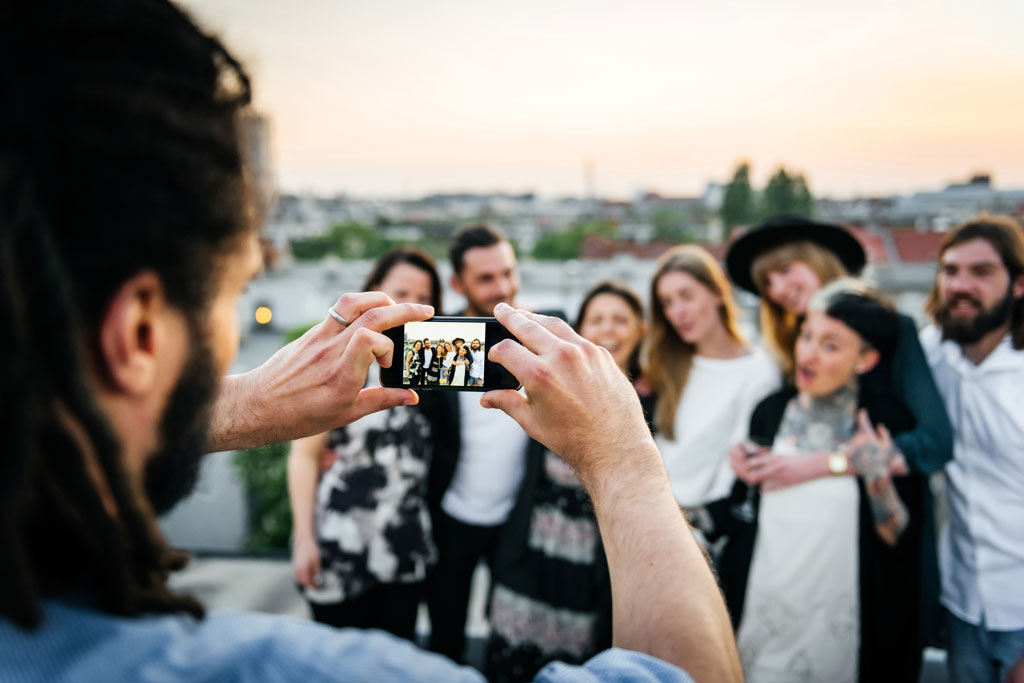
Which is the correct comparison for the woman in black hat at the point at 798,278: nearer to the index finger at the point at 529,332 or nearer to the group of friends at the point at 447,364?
the group of friends at the point at 447,364

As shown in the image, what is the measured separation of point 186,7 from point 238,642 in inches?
35.2

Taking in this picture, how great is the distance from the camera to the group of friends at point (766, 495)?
2.43 m

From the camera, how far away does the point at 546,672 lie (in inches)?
32.5

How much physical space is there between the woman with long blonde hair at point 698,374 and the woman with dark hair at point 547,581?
50cm

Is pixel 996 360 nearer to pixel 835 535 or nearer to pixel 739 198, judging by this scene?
pixel 835 535

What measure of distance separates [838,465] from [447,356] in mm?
1850

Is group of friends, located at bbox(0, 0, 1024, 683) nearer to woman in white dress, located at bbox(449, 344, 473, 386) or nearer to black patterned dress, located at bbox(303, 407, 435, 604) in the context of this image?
black patterned dress, located at bbox(303, 407, 435, 604)

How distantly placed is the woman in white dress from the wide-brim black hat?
239 cm

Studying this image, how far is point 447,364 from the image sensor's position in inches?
65.4

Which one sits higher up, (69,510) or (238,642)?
(69,510)

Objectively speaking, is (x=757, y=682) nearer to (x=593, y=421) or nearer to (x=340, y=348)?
(x=593, y=421)

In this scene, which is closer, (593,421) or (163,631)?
(163,631)

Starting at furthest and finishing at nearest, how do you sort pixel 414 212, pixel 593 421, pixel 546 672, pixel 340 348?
pixel 414 212, pixel 340 348, pixel 593 421, pixel 546 672

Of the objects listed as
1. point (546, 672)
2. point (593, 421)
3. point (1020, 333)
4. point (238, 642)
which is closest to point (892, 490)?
point (1020, 333)
